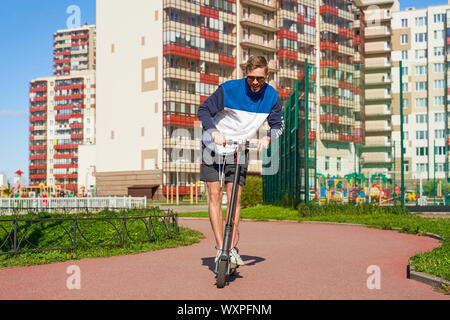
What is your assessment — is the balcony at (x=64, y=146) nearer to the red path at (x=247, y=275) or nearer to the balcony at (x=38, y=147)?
the balcony at (x=38, y=147)

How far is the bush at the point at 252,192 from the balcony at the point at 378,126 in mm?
54813

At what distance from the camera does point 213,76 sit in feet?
204

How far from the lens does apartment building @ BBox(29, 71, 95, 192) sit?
116562mm

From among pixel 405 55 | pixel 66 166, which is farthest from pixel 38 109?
pixel 405 55

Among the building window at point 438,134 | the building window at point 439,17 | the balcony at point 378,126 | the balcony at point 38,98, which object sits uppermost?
the building window at point 439,17

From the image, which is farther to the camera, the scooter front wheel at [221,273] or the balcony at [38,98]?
the balcony at [38,98]

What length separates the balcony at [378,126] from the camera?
7838 cm

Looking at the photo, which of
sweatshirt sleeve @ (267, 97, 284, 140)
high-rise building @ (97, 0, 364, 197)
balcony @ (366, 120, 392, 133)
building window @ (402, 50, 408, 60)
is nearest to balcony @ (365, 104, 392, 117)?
balcony @ (366, 120, 392, 133)

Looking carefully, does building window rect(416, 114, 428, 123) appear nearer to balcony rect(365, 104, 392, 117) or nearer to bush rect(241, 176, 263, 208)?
balcony rect(365, 104, 392, 117)

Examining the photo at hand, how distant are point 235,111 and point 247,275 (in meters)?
1.62

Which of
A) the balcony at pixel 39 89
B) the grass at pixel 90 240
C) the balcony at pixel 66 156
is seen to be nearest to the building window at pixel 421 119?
the balcony at pixel 66 156

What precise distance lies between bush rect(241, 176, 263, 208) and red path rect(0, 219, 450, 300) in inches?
706

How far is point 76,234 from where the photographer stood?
8227 millimetres

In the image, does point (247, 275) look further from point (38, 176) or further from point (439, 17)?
point (38, 176)
